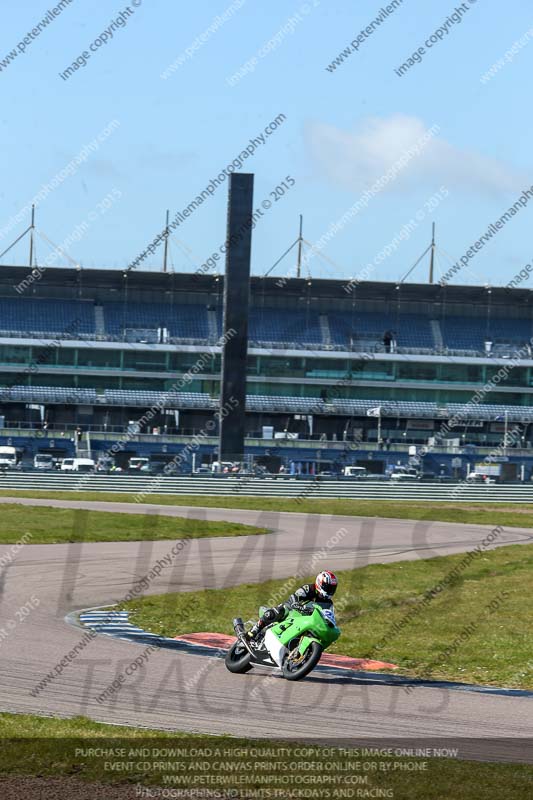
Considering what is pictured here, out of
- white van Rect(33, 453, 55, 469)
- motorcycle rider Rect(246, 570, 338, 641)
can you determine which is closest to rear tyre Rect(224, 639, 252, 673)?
motorcycle rider Rect(246, 570, 338, 641)

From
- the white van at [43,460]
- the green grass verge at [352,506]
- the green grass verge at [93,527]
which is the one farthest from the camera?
the white van at [43,460]

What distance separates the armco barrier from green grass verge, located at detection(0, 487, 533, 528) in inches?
59.4

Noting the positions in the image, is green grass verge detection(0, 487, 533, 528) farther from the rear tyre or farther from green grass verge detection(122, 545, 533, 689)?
the rear tyre

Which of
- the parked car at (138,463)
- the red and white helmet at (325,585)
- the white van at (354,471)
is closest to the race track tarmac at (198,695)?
the red and white helmet at (325,585)

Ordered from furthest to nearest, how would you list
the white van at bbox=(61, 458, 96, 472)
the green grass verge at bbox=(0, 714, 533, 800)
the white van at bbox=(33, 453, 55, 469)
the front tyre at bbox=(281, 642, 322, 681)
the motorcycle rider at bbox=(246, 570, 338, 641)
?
the white van at bbox=(33, 453, 55, 469), the white van at bbox=(61, 458, 96, 472), the motorcycle rider at bbox=(246, 570, 338, 641), the front tyre at bbox=(281, 642, 322, 681), the green grass verge at bbox=(0, 714, 533, 800)

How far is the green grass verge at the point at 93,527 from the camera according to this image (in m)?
34.2

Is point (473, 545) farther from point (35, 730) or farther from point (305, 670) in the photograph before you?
point (35, 730)

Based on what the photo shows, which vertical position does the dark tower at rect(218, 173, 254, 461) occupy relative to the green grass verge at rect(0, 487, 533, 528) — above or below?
above

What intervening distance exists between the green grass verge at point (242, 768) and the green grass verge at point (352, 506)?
3863cm

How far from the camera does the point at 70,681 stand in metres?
14.0

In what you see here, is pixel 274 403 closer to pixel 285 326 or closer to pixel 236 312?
pixel 285 326

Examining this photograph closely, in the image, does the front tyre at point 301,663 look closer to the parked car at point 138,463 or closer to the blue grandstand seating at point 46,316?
the parked car at point 138,463

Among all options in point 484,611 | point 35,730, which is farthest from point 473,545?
point 35,730

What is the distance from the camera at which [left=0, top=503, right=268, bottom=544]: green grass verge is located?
3422 cm
